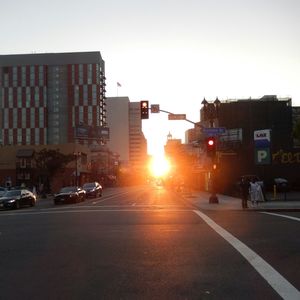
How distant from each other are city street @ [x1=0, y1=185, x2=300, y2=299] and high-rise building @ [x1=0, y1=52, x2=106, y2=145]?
144m

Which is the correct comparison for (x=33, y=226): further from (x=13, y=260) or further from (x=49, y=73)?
(x=49, y=73)

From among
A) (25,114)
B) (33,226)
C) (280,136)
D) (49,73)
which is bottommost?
(33,226)

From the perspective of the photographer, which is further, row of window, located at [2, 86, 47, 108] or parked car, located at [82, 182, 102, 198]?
row of window, located at [2, 86, 47, 108]

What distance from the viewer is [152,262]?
11758 millimetres

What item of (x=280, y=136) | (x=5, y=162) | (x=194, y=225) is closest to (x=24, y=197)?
(x=194, y=225)

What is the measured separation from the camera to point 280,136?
7044 centimetres

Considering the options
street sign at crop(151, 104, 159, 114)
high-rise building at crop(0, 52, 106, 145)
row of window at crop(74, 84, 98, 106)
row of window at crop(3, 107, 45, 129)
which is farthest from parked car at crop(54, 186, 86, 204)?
row of window at crop(3, 107, 45, 129)

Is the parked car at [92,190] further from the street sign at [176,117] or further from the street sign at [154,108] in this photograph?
the street sign at [154,108]

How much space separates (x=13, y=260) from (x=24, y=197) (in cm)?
2869

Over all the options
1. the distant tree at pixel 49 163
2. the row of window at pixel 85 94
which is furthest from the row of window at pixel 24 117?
the distant tree at pixel 49 163

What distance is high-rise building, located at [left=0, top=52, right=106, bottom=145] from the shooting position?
525 ft

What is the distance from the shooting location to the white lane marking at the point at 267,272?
8734 millimetres

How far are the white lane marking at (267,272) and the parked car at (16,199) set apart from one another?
24803 mm

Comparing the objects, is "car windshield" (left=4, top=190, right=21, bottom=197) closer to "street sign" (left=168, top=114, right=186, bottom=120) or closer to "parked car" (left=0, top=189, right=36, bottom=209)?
"parked car" (left=0, top=189, right=36, bottom=209)
